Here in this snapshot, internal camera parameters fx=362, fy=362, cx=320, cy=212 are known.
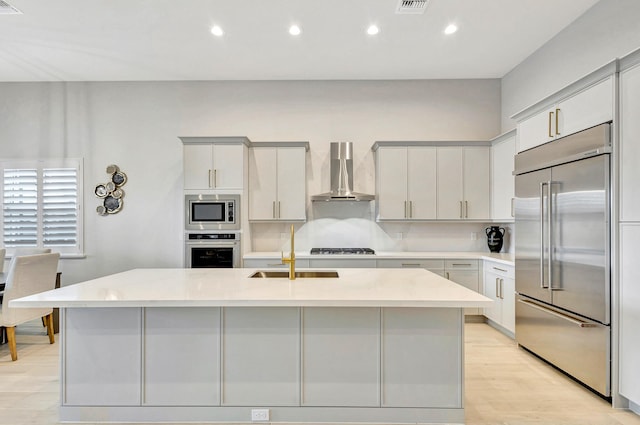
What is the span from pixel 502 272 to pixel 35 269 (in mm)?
4733

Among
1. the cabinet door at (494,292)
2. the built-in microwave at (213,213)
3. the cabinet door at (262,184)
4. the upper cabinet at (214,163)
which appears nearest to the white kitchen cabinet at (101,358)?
the built-in microwave at (213,213)

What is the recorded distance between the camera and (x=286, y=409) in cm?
225

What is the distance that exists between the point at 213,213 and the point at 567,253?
11.6 ft

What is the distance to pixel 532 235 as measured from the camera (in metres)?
3.22

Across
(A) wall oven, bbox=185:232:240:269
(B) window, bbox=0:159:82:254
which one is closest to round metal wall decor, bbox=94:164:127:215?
(B) window, bbox=0:159:82:254

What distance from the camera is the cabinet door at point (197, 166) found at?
14.2 ft

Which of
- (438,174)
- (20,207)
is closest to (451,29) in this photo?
(438,174)

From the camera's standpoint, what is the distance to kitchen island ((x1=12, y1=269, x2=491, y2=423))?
2.23 meters

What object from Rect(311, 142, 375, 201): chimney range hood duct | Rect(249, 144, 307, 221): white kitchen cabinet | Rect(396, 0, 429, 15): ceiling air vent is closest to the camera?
Rect(396, 0, 429, 15): ceiling air vent

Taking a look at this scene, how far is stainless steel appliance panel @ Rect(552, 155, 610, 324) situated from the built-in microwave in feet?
10.5

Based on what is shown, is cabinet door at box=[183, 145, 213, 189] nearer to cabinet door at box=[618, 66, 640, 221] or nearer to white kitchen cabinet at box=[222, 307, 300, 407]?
white kitchen cabinet at box=[222, 307, 300, 407]

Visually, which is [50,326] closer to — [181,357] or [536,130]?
[181,357]

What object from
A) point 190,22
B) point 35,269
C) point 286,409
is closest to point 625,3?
point 190,22

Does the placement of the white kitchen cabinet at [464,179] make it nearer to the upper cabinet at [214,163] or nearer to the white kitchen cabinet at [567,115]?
the white kitchen cabinet at [567,115]
